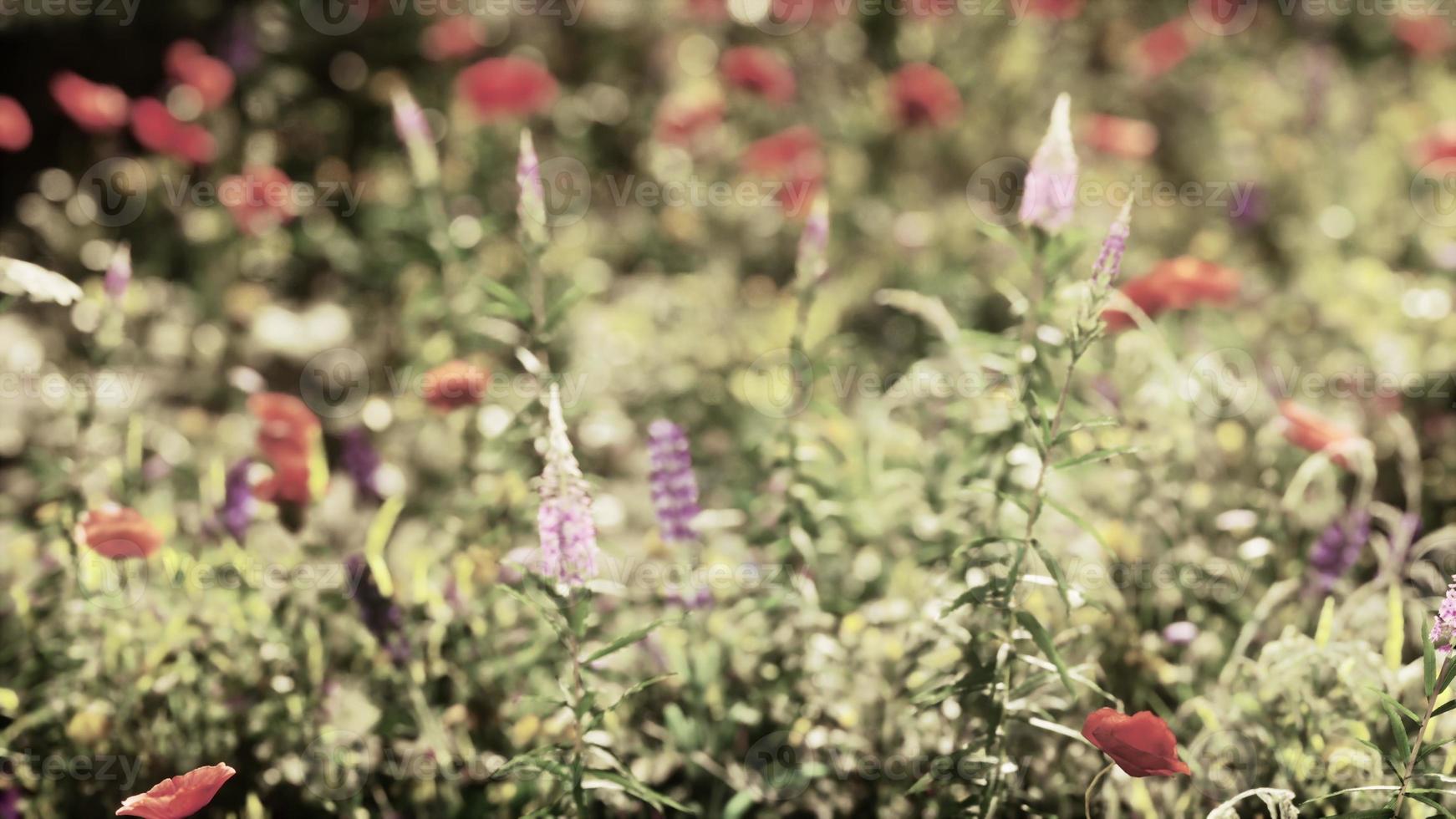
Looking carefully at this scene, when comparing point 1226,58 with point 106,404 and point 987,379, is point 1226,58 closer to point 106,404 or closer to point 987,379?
point 987,379

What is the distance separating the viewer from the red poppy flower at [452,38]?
419cm

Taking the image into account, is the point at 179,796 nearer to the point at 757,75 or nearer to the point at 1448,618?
the point at 1448,618

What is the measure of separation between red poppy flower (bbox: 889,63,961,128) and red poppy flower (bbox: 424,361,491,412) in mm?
2153

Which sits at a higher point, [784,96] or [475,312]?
[784,96]

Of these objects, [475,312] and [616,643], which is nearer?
[616,643]

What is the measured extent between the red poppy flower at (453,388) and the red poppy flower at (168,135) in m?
1.90

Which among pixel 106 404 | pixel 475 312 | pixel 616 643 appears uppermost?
pixel 616 643

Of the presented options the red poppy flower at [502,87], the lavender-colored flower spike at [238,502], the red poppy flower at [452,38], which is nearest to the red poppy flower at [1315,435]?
the lavender-colored flower spike at [238,502]

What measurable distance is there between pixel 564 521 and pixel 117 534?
1080 mm

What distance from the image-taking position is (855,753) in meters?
2.23

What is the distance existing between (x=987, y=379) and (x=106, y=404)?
267 centimetres

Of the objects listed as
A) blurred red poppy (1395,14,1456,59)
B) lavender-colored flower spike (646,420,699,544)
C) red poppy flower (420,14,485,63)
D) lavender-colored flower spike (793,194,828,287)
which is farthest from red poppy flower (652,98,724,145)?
blurred red poppy (1395,14,1456,59)

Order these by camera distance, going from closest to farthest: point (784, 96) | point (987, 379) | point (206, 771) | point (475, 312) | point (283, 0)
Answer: point (206, 771) → point (987, 379) → point (475, 312) → point (784, 96) → point (283, 0)

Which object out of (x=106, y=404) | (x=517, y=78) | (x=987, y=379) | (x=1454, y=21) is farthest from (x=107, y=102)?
(x=1454, y=21)
